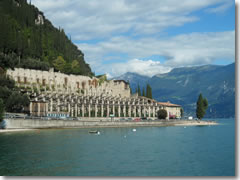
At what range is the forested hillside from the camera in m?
92.2

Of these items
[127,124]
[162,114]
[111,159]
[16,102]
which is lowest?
[111,159]

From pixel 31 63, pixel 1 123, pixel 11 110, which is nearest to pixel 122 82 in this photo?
pixel 31 63

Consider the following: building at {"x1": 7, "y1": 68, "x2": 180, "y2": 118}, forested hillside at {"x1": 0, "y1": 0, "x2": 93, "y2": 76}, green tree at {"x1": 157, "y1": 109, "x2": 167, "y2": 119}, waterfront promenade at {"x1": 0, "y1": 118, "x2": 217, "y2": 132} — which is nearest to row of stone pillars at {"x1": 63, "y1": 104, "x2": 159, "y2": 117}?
building at {"x1": 7, "y1": 68, "x2": 180, "y2": 118}

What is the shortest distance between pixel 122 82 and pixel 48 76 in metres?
28.7

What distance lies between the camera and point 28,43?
102875 millimetres

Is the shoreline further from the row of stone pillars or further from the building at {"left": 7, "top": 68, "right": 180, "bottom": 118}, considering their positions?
the row of stone pillars

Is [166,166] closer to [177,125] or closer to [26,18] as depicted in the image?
[177,125]

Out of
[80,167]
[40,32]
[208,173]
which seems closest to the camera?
[208,173]

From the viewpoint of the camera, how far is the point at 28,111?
77812mm

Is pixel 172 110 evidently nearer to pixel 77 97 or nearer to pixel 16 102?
pixel 77 97

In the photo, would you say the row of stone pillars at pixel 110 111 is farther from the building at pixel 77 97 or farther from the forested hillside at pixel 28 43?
the forested hillside at pixel 28 43

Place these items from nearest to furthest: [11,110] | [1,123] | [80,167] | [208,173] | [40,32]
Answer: [208,173]
[80,167]
[1,123]
[11,110]
[40,32]

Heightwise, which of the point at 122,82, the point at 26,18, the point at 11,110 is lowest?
the point at 11,110

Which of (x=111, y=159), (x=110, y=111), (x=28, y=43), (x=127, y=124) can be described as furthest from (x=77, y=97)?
(x=111, y=159)
